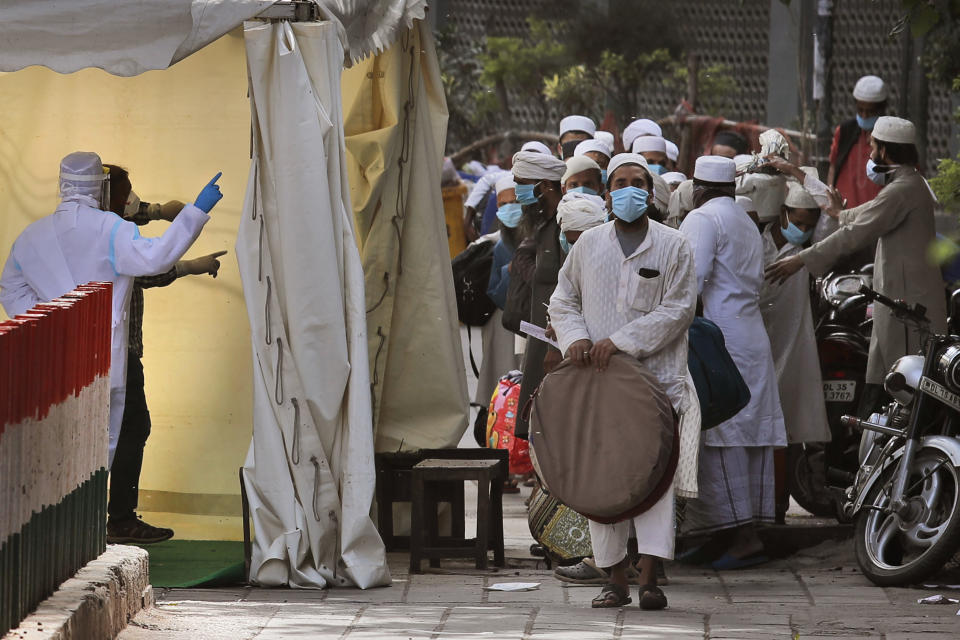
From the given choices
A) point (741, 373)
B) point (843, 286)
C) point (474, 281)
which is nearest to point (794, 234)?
point (843, 286)

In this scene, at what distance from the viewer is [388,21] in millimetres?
7434

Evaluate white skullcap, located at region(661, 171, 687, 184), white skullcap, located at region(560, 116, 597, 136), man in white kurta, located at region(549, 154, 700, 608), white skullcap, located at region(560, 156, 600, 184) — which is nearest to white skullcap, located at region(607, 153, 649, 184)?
man in white kurta, located at region(549, 154, 700, 608)

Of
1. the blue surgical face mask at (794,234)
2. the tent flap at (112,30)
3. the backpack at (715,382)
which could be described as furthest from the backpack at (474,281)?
the tent flap at (112,30)

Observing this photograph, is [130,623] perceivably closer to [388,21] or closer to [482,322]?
[388,21]

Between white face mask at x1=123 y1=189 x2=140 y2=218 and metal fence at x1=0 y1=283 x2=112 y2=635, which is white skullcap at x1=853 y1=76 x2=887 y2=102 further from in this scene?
metal fence at x1=0 y1=283 x2=112 y2=635

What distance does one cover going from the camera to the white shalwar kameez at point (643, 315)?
247 inches

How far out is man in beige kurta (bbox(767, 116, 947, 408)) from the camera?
7906mm

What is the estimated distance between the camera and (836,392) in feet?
27.9

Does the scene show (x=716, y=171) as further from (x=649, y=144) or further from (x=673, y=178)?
(x=649, y=144)

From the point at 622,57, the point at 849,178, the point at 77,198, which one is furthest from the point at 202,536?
the point at 622,57

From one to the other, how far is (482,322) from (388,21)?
2.76 meters

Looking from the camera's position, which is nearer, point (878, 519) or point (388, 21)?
point (878, 519)

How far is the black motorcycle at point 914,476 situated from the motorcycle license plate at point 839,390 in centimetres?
129

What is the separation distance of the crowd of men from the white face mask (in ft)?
6.05
